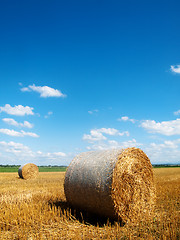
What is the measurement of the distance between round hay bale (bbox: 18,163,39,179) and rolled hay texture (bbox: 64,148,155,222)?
55.3 ft

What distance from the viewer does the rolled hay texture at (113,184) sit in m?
5.87

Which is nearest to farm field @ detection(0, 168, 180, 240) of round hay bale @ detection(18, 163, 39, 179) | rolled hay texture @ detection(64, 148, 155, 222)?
rolled hay texture @ detection(64, 148, 155, 222)

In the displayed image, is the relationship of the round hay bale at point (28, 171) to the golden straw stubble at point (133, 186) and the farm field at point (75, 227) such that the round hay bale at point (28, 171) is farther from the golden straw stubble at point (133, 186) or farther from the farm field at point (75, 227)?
the golden straw stubble at point (133, 186)

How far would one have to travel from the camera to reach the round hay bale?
74.4 feet

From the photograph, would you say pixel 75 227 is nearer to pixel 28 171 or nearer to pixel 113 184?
pixel 113 184

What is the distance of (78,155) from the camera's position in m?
7.61

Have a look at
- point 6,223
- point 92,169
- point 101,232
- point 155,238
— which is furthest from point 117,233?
point 6,223

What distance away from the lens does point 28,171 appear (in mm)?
23109

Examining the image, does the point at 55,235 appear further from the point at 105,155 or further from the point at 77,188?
the point at 105,155

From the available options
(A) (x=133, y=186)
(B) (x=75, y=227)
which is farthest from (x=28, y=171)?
(B) (x=75, y=227)

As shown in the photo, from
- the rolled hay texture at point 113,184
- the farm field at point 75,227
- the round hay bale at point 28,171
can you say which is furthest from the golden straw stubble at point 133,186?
the round hay bale at point 28,171

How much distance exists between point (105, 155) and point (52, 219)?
225 centimetres

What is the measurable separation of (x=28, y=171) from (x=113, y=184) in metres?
19.0

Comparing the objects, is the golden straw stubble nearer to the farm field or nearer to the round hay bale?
the farm field
